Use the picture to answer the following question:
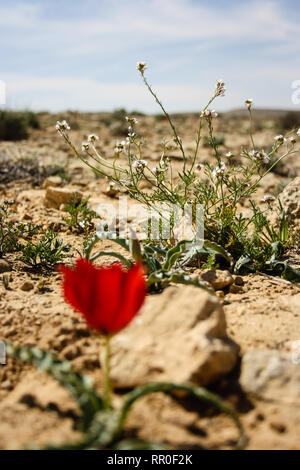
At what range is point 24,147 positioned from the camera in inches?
348

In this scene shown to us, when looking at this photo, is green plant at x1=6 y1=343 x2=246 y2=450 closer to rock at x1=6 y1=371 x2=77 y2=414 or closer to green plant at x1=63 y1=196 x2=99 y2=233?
rock at x1=6 y1=371 x2=77 y2=414

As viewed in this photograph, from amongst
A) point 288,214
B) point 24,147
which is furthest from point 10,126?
point 288,214

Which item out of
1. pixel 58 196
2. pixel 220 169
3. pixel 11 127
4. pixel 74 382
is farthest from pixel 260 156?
pixel 11 127

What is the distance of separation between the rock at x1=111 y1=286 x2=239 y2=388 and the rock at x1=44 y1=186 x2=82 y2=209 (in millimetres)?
3101

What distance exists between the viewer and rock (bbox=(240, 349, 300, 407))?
5.55 feet

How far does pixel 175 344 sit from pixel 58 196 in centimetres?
350

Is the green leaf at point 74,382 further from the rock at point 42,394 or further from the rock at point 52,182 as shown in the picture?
the rock at point 52,182

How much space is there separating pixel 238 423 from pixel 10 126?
9.92 metres

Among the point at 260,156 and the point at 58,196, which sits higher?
the point at 260,156

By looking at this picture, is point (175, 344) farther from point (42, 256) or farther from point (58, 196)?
point (58, 196)

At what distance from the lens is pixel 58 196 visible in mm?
4977

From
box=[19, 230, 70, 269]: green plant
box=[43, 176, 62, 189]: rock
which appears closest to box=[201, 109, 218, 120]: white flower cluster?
box=[19, 230, 70, 269]: green plant

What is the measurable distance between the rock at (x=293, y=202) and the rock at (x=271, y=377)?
2.32 m
